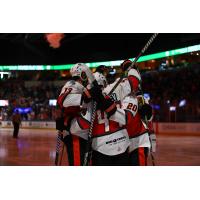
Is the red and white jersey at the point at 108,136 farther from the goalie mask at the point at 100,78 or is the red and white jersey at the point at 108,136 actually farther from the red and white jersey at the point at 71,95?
the goalie mask at the point at 100,78

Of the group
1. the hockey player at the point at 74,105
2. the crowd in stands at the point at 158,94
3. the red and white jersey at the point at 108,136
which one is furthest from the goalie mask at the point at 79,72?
the crowd in stands at the point at 158,94

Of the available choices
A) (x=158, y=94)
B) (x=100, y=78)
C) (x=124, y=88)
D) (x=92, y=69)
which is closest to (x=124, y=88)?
(x=124, y=88)

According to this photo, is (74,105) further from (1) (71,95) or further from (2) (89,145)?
(2) (89,145)

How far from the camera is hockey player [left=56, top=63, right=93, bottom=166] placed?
333cm

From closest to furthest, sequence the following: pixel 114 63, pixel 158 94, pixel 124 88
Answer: pixel 124 88 < pixel 158 94 < pixel 114 63

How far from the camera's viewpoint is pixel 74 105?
332 cm

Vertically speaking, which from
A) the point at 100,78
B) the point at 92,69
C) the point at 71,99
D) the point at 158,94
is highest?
the point at 92,69

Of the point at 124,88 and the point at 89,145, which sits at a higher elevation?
the point at 124,88

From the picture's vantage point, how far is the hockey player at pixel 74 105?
10.9 feet

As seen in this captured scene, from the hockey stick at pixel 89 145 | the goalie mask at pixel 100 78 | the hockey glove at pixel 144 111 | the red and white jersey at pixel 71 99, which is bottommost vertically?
the hockey stick at pixel 89 145

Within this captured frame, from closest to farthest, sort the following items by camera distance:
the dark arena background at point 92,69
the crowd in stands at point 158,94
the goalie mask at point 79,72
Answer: the goalie mask at point 79,72 → the dark arena background at point 92,69 → the crowd in stands at point 158,94

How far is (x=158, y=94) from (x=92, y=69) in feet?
17.1

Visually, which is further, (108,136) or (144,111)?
(144,111)
